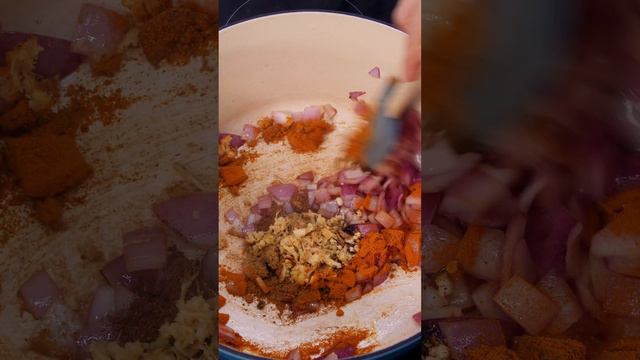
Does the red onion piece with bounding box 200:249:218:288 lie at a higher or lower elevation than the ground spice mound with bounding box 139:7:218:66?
lower

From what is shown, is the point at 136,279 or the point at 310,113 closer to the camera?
the point at 136,279

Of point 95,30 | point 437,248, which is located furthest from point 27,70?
point 437,248

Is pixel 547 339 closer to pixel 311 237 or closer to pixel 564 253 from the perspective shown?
pixel 564 253

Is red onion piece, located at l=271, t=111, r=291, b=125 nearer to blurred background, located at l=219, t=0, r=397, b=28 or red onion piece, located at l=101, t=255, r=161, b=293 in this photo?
blurred background, located at l=219, t=0, r=397, b=28

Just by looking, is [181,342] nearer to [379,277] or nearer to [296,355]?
[296,355]

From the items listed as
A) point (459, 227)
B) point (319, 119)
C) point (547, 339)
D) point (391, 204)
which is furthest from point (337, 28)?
point (547, 339)

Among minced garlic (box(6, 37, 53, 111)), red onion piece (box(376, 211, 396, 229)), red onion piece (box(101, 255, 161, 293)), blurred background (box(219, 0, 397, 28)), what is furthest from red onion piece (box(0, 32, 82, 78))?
red onion piece (box(376, 211, 396, 229))
